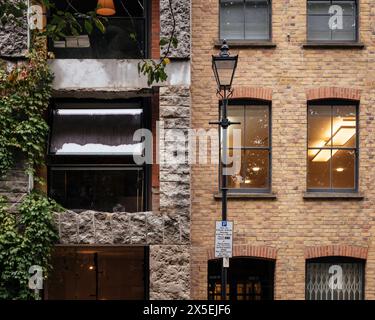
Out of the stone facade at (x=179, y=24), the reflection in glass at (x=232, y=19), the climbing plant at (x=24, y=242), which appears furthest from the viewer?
the reflection in glass at (x=232, y=19)

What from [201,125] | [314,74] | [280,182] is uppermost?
[314,74]

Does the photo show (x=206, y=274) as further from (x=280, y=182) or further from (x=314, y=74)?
(x=314, y=74)

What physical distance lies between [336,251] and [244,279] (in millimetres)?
2212

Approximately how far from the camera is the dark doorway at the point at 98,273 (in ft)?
48.0

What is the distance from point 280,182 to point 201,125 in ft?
7.32

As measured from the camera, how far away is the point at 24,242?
1260cm

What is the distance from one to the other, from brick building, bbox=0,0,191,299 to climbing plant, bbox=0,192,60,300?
345mm

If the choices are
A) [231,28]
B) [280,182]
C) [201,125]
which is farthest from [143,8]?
[280,182]

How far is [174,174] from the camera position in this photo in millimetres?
13328

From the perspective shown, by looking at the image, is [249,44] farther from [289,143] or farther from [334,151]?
[334,151]

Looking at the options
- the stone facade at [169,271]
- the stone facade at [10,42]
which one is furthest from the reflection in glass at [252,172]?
the stone facade at [10,42]

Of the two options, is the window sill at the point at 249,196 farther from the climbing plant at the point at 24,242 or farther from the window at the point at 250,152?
the climbing plant at the point at 24,242

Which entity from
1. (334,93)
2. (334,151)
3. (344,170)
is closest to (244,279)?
(344,170)

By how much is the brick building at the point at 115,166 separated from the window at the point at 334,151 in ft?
10.2
